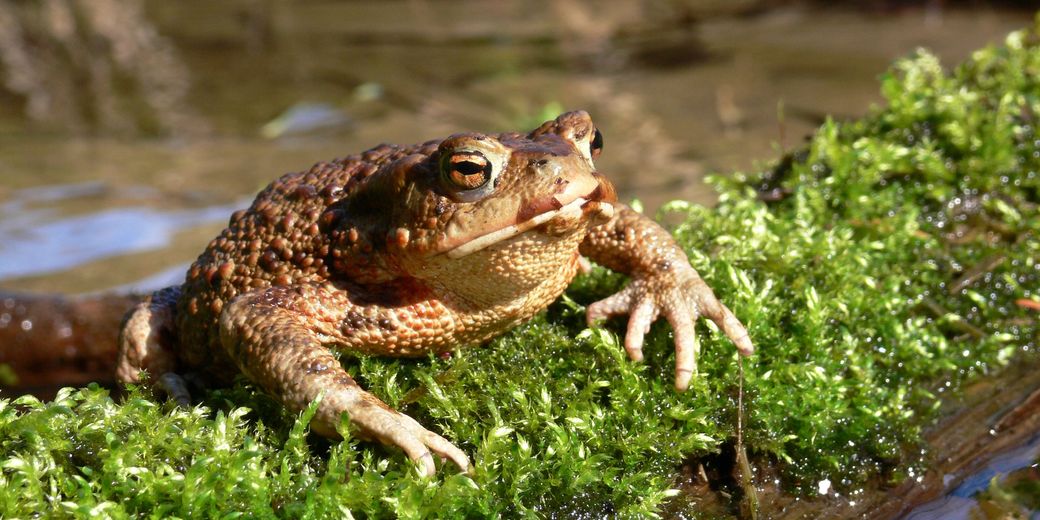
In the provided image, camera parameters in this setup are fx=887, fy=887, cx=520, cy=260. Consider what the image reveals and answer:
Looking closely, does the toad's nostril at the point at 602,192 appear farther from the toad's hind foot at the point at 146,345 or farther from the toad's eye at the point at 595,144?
the toad's hind foot at the point at 146,345

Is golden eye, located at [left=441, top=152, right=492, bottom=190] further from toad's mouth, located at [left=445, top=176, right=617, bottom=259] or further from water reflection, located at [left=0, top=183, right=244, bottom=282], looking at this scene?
water reflection, located at [left=0, top=183, right=244, bottom=282]

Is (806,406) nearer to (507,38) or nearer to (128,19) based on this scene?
(507,38)

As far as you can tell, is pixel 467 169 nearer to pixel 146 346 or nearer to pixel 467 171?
pixel 467 171

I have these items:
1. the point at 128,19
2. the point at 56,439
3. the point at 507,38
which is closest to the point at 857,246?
the point at 56,439

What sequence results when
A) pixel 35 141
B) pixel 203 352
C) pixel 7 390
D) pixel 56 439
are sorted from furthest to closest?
pixel 35 141, pixel 7 390, pixel 203 352, pixel 56 439

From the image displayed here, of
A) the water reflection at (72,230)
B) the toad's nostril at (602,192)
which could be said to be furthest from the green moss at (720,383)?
the water reflection at (72,230)

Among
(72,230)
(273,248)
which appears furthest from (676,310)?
(72,230)

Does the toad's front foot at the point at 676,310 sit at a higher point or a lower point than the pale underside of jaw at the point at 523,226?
lower
